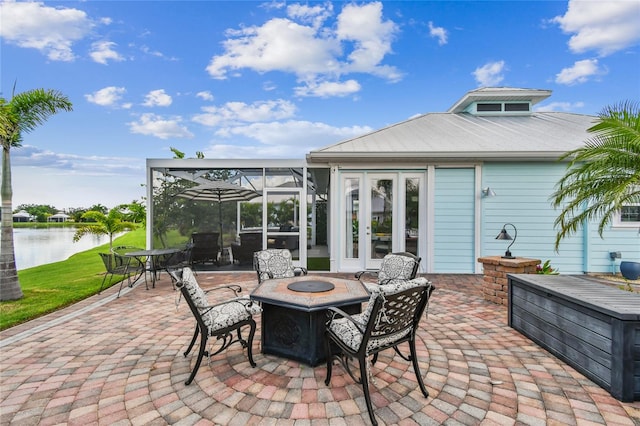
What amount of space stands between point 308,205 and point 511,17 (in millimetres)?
7785

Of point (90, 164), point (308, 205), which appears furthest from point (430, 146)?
point (90, 164)

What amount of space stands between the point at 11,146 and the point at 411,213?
313 inches

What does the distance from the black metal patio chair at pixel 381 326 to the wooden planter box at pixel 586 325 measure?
1.44m

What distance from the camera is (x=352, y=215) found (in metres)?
6.96

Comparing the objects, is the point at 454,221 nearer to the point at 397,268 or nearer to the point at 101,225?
the point at 397,268

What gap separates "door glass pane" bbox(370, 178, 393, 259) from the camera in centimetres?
695

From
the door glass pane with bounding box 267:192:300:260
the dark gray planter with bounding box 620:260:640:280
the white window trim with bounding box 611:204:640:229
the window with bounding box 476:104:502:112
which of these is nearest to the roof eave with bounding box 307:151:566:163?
the door glass pane with bounding box 267:192:300:260

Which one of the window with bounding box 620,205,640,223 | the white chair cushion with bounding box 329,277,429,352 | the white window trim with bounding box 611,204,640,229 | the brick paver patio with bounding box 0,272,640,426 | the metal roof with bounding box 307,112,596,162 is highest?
the metal roof with bounding box 307,112,596,162

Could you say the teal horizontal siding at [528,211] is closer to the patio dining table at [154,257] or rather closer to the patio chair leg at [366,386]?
the patio chair leg at [366,386]

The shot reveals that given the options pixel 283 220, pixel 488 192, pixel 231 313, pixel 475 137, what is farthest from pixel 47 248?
pixel 475 137

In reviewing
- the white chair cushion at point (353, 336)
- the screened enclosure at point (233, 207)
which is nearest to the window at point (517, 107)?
the screened enclosure at point (233, 207)

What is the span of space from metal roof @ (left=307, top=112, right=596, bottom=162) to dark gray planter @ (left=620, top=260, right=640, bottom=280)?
2814mm

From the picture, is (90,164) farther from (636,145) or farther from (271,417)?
(636,145)

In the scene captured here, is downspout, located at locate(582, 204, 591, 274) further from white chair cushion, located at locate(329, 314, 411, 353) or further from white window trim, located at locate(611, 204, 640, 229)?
white chair cushion, located at locate(329, 314, 411, 353)
